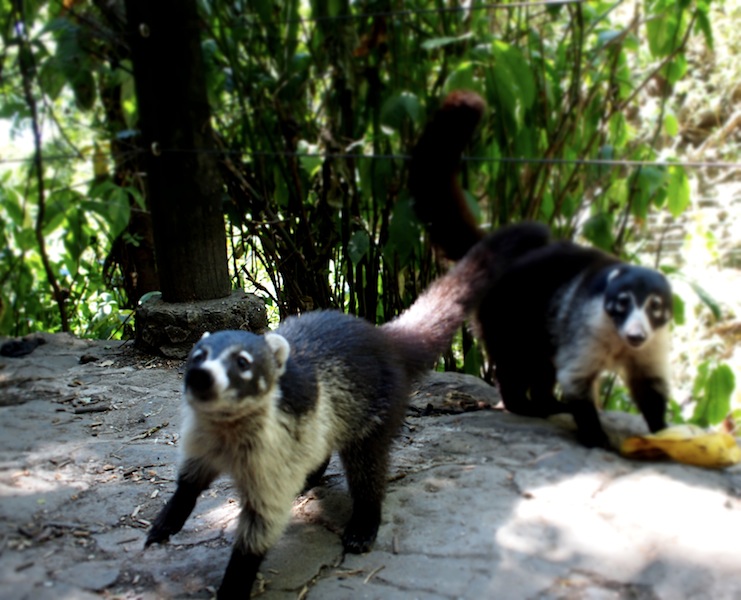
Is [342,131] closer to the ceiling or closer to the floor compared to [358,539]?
closer to the ceiling

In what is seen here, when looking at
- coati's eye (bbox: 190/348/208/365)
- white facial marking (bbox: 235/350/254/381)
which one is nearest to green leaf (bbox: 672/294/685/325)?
white facial marking (bbox: 235/350/254/381)

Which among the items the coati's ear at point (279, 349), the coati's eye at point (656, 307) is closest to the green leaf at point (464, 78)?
the coati's eye at point (656, 307)

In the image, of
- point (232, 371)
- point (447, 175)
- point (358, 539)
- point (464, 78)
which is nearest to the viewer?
point (232, 371)

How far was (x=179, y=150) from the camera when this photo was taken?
404 centimetres

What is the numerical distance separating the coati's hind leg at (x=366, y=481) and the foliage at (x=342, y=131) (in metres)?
1.26

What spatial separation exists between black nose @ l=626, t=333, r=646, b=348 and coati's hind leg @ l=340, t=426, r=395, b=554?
101 centimetres

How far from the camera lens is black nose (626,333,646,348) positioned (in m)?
2.59

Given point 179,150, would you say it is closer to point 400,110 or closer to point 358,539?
point 400,110

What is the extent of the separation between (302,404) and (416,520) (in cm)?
66

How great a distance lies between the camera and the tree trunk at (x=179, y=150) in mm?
3932

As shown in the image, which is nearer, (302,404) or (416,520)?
(302,404)

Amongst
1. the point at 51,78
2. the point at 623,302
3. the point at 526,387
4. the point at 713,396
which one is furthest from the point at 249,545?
the point at 51,78

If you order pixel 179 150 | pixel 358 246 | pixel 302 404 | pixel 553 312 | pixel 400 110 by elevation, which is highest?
pixel 400 110

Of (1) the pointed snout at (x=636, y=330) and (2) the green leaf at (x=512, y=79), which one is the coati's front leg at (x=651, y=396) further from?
(2) the green leaf at (x=512, y=79)
